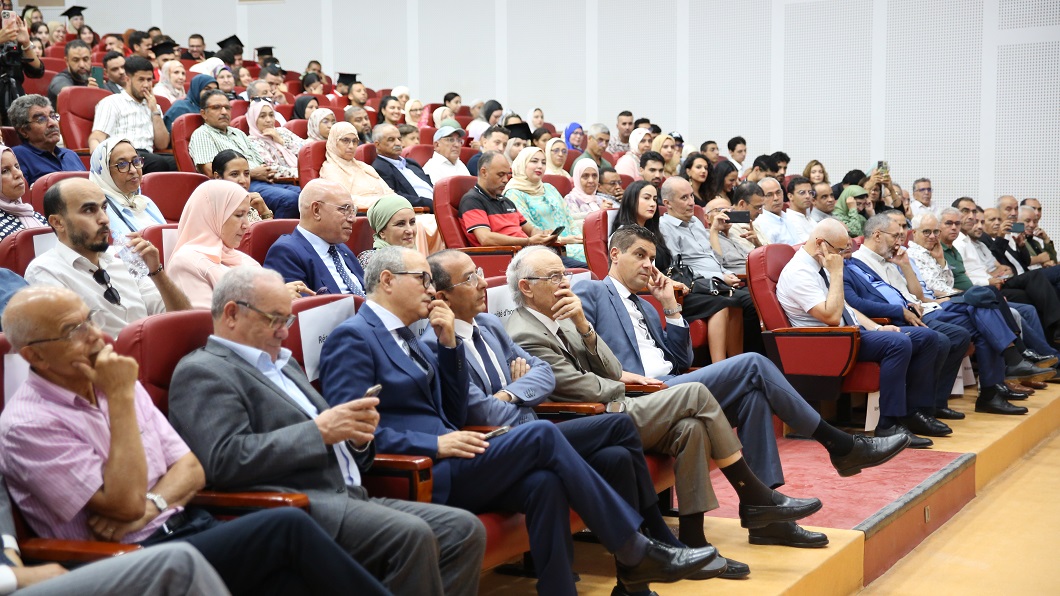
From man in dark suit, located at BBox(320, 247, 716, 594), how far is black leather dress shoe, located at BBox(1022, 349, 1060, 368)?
379cm

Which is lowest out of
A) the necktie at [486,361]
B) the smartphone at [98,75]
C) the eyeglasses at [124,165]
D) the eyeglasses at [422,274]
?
the necktie at [486,361]

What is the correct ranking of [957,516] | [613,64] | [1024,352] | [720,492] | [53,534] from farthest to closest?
[613,64] < [1024,352] < [957,516] < [720,492] < [53,534]

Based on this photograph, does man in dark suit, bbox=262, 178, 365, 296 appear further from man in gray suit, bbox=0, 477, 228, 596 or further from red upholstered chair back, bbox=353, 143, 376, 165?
red upholstered chair back, bbox=353, 143, 376, 165

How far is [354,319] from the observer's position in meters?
2.32

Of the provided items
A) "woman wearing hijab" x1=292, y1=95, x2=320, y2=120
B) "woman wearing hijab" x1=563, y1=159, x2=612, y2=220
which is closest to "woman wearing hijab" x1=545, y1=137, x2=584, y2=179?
"woman wearing hijab" x1=563, y1=159, x2=612, y2=220

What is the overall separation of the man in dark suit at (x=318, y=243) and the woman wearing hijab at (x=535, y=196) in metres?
2.01

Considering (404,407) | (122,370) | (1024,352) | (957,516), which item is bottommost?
(957,516)

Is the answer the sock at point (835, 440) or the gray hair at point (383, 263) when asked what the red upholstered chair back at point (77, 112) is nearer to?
the gray hair at point (383, 263)

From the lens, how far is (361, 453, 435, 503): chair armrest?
2.11 meters

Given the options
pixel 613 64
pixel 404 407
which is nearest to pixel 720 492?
pixel 404 407

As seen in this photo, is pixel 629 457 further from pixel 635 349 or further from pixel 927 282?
pixel 927 282

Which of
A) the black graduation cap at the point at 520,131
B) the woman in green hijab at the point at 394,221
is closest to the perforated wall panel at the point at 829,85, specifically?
the black graduation cap at the point at 520,131

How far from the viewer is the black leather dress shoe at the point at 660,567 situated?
2.30m

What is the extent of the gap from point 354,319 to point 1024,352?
14.4 feet
